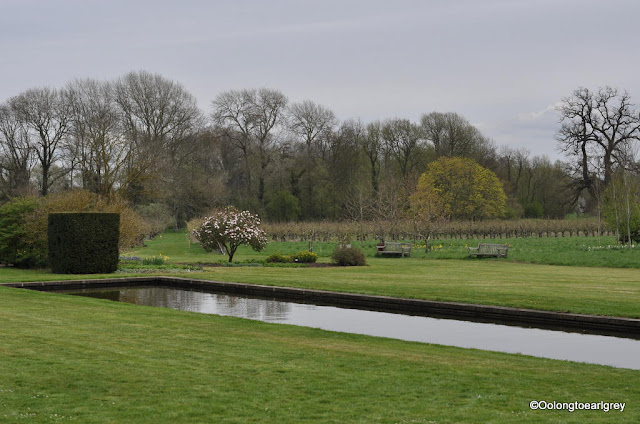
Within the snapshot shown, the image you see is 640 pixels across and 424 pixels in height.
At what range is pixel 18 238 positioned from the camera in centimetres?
2623

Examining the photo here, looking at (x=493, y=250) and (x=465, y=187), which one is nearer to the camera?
(x=493, y=250)

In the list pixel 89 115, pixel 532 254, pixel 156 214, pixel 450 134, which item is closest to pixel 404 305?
pixel 532 254

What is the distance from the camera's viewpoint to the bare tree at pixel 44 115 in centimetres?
5431

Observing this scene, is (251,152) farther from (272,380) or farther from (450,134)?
(272,380)

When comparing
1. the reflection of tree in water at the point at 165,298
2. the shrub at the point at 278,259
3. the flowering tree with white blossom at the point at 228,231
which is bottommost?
the reflection of tree in water at the point at 165,298

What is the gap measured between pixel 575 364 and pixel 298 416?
4.32 m

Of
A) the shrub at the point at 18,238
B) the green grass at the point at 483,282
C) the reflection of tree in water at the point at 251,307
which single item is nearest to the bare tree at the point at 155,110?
the shrub at the point at 18,238

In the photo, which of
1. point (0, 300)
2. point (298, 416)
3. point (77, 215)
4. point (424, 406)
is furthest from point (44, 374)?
point (77, 215)

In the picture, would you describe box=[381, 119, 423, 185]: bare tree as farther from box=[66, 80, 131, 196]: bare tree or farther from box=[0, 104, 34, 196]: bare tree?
box=[0, 104, 34, 196]: bare tree

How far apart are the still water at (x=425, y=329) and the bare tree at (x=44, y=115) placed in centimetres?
4035

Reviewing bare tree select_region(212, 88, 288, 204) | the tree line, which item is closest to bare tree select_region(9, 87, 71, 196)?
the tree line

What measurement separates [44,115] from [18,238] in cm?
3149

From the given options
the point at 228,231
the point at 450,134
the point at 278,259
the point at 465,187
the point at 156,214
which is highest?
the point at 450,134

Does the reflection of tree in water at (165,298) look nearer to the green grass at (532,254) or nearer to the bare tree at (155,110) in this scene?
the green grass at (532,254)
